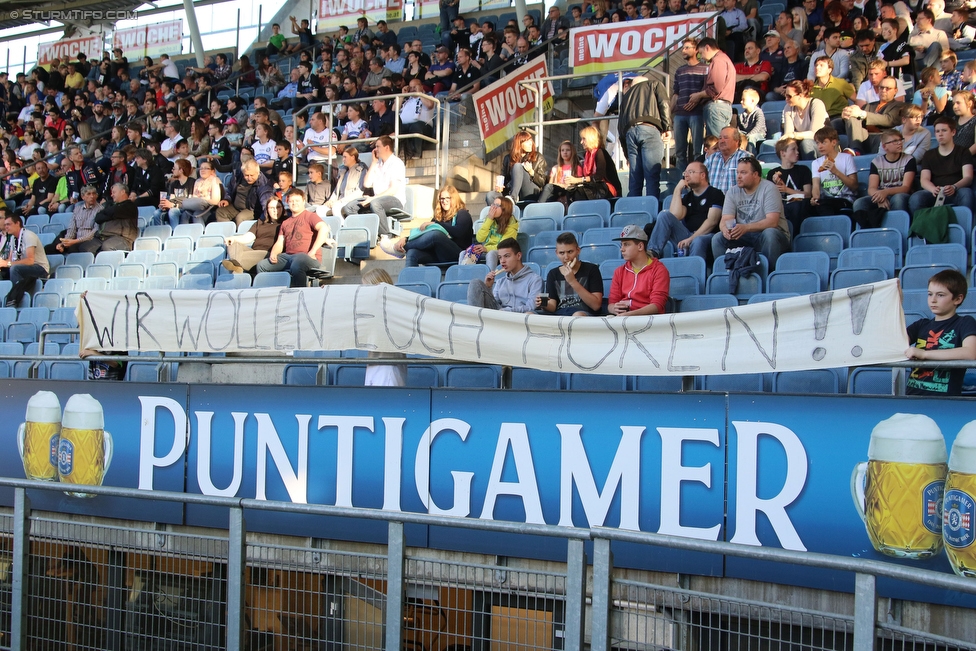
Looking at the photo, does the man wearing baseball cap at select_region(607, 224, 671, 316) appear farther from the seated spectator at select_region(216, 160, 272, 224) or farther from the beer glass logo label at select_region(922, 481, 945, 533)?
the seated spectator at select_region(216, 160, 272, 224)

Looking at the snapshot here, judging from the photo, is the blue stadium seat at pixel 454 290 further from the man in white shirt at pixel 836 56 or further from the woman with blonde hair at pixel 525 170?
the man in white shirt at pixel 836 56

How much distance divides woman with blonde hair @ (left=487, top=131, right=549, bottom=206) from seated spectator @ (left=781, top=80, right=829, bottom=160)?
2.59 meters

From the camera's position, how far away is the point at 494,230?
9.38 metres

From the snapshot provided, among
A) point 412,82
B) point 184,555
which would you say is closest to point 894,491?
point 184,555

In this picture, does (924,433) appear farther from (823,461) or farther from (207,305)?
(207,305)

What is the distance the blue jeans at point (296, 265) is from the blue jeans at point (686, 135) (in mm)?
4002

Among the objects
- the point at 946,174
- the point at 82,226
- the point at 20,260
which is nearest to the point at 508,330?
the point at 946,174

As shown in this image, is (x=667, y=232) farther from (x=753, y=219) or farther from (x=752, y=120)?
(x=752, y=120)

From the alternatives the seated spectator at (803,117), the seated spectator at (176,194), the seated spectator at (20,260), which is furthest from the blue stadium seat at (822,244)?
the seated spectator at (20,260)

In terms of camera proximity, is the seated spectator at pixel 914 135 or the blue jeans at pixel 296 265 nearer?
the seated spectator at pixel 914 135

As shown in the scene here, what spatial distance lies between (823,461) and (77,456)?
5.20m

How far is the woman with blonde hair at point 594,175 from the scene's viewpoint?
10.2 m

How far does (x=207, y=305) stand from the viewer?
734 centimetres

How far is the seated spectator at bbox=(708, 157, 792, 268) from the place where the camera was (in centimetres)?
756
